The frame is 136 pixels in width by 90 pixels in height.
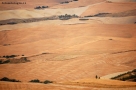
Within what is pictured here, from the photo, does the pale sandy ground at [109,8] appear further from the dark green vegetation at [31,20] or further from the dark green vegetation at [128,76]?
the dark green vegetation at [128,76]

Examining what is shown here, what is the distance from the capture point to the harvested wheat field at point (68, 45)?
4637mm

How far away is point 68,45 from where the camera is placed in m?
5.21

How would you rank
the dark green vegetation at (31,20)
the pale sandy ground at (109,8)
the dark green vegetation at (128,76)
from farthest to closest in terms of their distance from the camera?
the pale sandy ground at (109,8), the dark green vegetation at (31,20), the dark green vegetation at (128,76)

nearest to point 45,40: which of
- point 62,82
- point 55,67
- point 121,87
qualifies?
point 55,67

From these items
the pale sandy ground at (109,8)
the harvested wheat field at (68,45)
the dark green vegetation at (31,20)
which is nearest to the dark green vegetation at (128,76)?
the harvested wheat field at (68,45)

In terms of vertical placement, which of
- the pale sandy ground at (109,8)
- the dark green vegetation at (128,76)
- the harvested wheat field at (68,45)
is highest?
the pale sandy ground at (109,8)

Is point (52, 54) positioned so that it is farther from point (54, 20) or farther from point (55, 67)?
point (54, 20)

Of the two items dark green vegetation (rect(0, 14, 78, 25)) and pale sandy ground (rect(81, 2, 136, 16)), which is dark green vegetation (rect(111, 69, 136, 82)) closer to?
pale sandy ground (rect(81, 2, 136, 16))

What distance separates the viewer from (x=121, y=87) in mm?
4516

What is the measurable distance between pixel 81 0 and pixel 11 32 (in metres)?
2.10

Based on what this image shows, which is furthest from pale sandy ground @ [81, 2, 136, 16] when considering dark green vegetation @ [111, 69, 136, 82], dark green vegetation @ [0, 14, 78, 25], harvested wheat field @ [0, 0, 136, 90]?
dark green vegetation @ [111, 69, 136, 82]

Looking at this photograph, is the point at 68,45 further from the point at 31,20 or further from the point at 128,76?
the point at 128,76

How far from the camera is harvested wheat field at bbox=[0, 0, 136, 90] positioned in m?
4.64

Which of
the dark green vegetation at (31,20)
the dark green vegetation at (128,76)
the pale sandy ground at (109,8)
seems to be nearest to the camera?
the dark green vegetation at (128,76)
